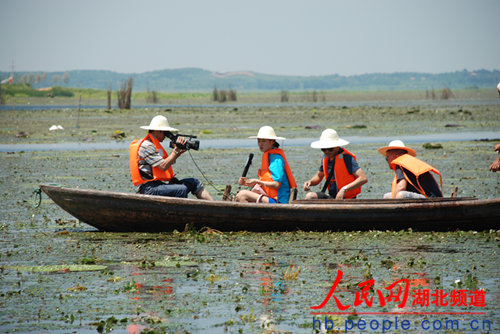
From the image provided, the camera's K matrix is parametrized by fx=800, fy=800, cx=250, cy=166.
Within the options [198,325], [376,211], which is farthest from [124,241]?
[198,325]

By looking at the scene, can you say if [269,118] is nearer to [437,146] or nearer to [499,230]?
[437,146]

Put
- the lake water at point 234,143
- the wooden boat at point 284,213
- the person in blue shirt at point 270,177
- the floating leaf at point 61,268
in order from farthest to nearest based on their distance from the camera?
the lake water at point 234,143
the person in blue shirt at point 270,177
the wooden boat at point 284,213
the floating leaf at point 61,268

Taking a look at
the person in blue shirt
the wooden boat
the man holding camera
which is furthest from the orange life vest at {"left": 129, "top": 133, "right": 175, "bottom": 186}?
the person in blue shirt

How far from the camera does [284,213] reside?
10805 millimetres

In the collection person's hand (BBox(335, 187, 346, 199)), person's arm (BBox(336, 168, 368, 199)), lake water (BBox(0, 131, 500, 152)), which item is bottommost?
lake water (BBox(0, 131, 500, 152))

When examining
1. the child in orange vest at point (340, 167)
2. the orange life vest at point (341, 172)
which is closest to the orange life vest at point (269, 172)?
the child in orange vest at point (340, 167)

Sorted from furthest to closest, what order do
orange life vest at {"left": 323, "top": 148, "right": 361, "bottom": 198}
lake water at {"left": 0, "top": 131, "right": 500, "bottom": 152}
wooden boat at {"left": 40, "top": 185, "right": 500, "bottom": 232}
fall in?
lake water at {"left": 0, "top": 131, "right": 500, "bottom": 152} < orange life vest at {"left": 323, "top": 148, "right": 361, "bottom": 198} < wooden boat at {"left": 40, "top": 185, "right": 500, "bottom": 232}

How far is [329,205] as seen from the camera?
10742 mm

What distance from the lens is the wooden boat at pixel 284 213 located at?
35.1 feet

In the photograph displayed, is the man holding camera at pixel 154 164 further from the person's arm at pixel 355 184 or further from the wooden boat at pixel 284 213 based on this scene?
the person's arm at pixel 355 184

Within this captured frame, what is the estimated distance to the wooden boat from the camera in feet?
35.1

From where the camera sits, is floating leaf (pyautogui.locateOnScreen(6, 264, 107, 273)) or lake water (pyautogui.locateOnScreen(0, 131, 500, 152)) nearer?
floating leaf (pyautogui.locateOnScreen(6, 264, 107, 273))

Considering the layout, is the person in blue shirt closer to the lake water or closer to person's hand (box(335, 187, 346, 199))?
person's hand (box(335, 187, 346, 199))

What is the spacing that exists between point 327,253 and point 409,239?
141 cm
